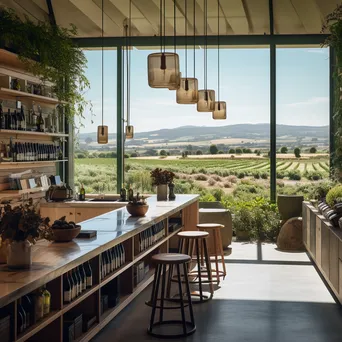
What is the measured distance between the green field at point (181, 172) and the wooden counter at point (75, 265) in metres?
3.92

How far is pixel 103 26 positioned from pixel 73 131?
1984mm

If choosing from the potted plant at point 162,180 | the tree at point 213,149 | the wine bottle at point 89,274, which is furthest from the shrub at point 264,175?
the wine bottle at point 89,274

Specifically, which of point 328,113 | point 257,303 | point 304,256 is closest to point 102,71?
point 328,113

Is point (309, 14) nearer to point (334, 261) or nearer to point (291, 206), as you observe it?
point (291, 206)

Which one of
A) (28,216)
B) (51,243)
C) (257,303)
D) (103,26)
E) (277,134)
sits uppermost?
(103,26)

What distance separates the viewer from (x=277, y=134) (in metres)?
11.2

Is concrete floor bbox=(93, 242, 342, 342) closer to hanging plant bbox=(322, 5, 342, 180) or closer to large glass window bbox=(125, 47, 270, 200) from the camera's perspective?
hanging plant bbox=(322, 5, 342, 180)

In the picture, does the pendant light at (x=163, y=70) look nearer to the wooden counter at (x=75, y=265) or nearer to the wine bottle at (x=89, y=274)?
the wooden counter at (x=75, y=265)

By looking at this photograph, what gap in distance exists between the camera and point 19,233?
3846 mm

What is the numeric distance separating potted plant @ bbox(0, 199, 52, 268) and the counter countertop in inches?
3.0

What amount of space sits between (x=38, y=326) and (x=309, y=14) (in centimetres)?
855

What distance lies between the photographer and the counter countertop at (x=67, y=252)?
11.4ft

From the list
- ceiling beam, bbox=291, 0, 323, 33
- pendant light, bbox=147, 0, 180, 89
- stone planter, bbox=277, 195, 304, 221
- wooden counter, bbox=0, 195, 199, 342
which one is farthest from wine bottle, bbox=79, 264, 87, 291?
ceiling beam, bbox=291, 0, 323, 33

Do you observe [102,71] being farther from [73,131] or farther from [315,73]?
[315,73]
